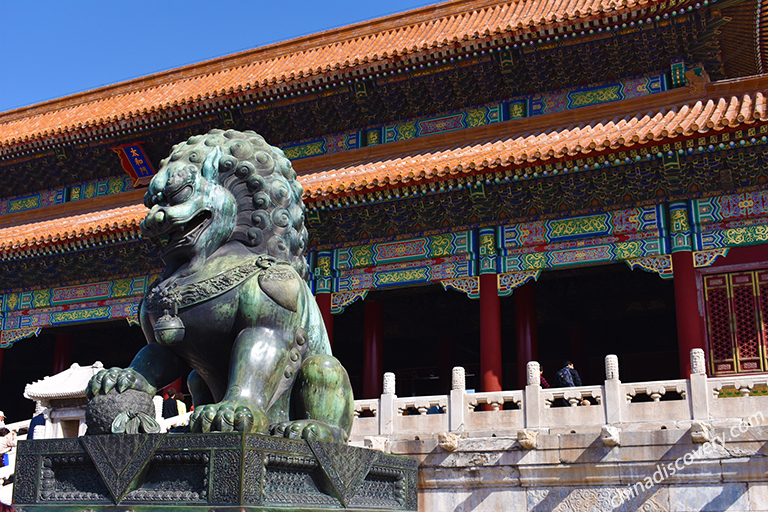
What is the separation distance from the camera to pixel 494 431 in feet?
28.5

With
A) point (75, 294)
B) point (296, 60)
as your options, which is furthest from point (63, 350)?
point (296, 60)

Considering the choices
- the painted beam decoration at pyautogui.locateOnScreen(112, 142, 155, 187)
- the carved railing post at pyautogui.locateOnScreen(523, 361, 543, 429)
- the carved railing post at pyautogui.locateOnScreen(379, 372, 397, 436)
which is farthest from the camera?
the painted beam decoration at pyautogui.locateOnScreen(112, 142, 155, 187)

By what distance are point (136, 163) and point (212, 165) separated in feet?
42.9

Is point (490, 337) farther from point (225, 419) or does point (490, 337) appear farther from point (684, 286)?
point (225, 419)

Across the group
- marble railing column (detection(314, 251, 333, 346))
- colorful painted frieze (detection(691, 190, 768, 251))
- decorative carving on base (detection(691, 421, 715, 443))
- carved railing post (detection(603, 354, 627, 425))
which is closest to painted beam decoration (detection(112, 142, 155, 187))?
marble railing column (detection(314, 251, 333, 346))

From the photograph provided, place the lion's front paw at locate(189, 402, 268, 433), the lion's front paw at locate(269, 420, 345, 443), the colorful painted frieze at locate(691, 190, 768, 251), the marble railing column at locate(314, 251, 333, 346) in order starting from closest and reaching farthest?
the lion's front paw at locate(189, 402, 268, 433) → the lion's front paw at locate(269, 420, 345, 443) → the colorful painted frieze at locate(691, 190, 768, 251) → the marble railing column at locate(314, 251, 333, 346)

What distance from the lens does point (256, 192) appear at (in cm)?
369

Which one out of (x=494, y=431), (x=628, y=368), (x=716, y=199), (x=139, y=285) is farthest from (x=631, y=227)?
(x=139, y=285)

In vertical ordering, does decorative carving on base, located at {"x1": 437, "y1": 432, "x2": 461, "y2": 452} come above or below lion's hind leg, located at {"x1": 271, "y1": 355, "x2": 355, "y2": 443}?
above

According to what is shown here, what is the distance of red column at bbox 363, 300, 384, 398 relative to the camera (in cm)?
1198

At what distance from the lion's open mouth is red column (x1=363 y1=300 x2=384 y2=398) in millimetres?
8394

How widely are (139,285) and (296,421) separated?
11158mm

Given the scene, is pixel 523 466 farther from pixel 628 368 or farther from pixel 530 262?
pixel 628 368

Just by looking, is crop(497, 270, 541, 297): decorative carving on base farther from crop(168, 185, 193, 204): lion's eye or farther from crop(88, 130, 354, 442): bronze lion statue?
crop(168, 185, 193, 204): lion's eye
